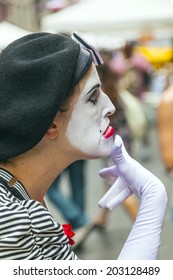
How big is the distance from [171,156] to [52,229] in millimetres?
2720

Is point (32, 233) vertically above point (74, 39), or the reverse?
point (74, 39)

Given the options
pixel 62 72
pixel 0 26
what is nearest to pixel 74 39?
pixel 62 72

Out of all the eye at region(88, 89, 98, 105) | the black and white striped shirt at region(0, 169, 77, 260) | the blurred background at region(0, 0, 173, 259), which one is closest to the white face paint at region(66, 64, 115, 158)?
the eye at region(88, 89, 98, 105)

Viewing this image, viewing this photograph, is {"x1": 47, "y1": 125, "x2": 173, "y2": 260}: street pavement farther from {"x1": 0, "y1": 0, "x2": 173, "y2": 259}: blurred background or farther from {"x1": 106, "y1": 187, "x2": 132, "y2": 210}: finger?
{"x1": 106, "y1": 187, "x2": 132, "y2": 210}: finger

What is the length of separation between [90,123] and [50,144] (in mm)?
128

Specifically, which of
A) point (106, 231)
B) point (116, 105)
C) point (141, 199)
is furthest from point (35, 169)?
point (106, 231)

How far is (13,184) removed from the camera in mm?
1871

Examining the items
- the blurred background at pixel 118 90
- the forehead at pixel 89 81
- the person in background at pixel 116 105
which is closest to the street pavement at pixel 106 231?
the blurred background at pixel 118 90

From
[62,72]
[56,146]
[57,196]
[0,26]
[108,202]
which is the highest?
[62,72]

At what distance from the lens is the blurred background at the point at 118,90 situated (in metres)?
4.74

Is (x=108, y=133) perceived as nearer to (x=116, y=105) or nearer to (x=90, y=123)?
(x=90, y=123)

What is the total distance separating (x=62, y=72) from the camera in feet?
5.93

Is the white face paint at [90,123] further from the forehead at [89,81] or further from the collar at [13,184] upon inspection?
the collar at [13,184]
